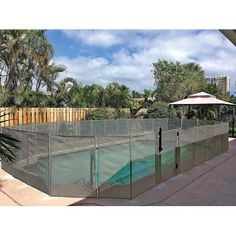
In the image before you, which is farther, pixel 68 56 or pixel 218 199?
pixel 68 56

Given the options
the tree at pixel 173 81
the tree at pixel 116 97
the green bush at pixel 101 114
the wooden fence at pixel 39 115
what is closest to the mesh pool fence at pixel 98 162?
the wooden fence at pixel 39 115

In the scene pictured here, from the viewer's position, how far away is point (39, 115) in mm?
14133

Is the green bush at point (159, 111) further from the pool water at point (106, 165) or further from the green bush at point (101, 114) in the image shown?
the pool water at point (106, 165)

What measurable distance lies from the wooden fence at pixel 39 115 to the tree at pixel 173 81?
8.85 meters

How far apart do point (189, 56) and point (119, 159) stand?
96.5 ft

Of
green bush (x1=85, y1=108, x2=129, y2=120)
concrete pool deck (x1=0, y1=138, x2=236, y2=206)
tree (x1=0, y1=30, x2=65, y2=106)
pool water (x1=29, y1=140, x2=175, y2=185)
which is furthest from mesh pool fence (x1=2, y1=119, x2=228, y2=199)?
green bush (x1=85, y1=108, x2=129, y2=120)

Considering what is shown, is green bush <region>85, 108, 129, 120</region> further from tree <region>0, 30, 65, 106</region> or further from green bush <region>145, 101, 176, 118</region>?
tree <region>0, 30, 65, 106</region>

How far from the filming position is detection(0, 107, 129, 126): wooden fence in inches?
497

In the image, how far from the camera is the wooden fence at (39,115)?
1263cm

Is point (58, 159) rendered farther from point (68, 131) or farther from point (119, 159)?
point (68, 131)

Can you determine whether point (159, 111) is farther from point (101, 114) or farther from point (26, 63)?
point (26, 63)

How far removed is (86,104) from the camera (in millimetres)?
19531
